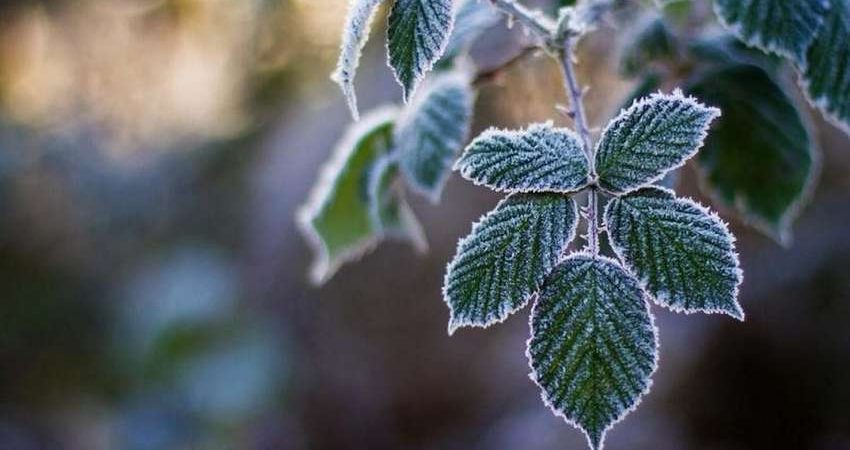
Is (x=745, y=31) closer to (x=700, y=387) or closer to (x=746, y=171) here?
(x=746, y=171)

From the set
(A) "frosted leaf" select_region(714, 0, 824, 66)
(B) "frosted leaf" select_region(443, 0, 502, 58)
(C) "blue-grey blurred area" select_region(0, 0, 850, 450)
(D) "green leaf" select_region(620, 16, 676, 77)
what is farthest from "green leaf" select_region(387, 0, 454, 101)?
(C) "blue-grey blurred area" select_region(0, 0, 850, 450)

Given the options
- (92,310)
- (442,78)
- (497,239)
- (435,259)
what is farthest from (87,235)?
(497,239)

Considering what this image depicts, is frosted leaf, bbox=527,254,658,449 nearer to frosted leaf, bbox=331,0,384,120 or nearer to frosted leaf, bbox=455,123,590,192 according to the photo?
frosted leaf, bbox=455,123,590,192

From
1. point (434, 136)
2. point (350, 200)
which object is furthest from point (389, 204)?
point (434, 136)

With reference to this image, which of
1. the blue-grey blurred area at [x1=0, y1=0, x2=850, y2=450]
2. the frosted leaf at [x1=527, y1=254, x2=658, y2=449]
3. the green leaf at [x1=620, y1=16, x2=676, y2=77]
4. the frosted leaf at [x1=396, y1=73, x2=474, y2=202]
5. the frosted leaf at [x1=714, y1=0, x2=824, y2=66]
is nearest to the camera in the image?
the frosted leaf at [x1=527, y1=254, x2=658, y2=449]

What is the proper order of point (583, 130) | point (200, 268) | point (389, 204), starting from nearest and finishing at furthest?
point (583, 130) < point (389, 204) < point (200, 268)

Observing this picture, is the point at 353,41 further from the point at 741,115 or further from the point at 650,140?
the point at 741,115
